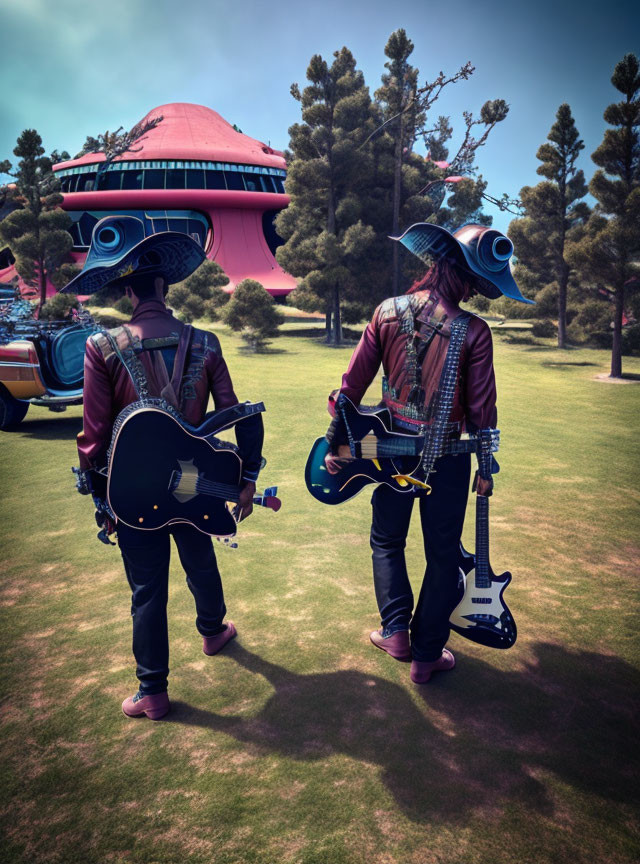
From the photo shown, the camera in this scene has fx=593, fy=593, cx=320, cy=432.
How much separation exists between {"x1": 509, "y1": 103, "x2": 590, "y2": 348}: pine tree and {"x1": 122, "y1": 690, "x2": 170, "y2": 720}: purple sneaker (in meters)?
15.8

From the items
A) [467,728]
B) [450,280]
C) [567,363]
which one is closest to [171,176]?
[567,363]

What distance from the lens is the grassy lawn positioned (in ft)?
7.19

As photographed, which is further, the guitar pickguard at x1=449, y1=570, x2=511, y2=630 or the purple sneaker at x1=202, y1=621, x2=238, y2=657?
the purple sneaker at x1=202, y1=621, x2=238, y2=657

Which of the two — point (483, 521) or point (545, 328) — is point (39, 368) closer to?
point (483, 521)

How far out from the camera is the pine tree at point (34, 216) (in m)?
18.7

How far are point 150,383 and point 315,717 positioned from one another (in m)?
1.75

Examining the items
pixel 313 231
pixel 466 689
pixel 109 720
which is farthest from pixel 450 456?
pixel 313 231

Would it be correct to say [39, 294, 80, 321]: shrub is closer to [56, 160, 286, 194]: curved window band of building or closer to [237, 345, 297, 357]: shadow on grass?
[237, 345, 297, 357]: shadow on grass

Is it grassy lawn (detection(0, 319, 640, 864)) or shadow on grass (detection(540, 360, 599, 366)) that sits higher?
shadow on grass (detection(540, 360, 599, 366))

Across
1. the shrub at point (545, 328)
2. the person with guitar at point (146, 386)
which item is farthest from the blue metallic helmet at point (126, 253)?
the shrub at point (545, 328)

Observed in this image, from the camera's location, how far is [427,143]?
139ft

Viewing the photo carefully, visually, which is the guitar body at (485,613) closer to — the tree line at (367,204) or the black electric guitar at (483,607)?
the black electric guitar at (483,607)

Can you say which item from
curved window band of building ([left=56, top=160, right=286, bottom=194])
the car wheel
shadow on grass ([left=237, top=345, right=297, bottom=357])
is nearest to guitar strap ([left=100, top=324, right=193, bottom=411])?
the car wheel

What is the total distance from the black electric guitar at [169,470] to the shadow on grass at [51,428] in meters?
5.68
